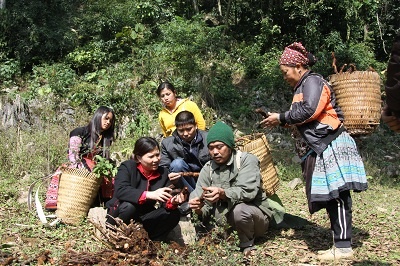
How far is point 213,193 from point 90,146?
6.77ft

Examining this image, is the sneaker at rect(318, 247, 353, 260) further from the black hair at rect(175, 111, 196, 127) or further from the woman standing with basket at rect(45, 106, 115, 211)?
the woman standing with basket at rect(45, 106, 115, 211)

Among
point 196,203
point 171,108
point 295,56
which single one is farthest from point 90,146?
point 295,56

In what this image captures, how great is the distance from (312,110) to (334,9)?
10886 millimetres

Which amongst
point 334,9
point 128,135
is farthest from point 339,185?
point 334,9

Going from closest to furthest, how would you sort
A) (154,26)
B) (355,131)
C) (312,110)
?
(312,110) < (355,131) < (154,26)

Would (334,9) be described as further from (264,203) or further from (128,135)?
(264,203)

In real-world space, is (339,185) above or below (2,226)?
above

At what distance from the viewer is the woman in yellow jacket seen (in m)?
5.46

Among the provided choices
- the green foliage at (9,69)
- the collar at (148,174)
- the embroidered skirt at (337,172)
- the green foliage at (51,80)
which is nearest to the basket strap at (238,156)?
the embroidered skirt at (337,172)

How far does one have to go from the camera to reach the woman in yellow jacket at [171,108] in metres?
5.46

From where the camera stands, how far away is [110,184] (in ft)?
17.7

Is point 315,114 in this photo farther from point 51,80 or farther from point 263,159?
point 51,80

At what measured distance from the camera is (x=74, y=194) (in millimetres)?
5004

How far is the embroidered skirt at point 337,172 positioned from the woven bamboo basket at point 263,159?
566mm
